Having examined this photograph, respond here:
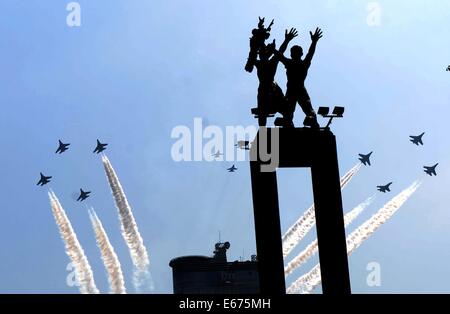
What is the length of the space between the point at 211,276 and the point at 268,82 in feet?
281

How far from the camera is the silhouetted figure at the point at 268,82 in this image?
1058 inches

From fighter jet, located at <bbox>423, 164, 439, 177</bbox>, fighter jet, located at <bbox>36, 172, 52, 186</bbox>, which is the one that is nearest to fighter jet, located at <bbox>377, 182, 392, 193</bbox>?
fighter jet, located at <bbox>423, 164, 439, 177</bbox>

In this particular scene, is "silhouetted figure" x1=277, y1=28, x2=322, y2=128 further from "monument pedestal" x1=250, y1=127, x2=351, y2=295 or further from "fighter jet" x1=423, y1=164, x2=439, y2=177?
"fighter jet" x1=423, y1=164, x2=439, y2=177

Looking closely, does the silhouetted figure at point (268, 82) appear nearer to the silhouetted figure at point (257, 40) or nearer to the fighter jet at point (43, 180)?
the silhouetted figure at point (257, 40)

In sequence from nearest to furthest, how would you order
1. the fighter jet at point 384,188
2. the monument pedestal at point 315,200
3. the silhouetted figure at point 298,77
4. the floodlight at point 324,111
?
the monument pedestal at point 315,200 < the floodlight at point 324,111 < the silhouetted figure at point 298,77 < the fighter jet at point 384,188

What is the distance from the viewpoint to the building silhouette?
109 metres

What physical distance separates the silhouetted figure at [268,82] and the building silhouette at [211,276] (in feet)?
272

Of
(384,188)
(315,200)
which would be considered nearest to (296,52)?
(315,200)

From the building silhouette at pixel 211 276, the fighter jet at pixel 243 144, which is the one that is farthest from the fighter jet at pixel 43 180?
the fighter jet at pixel 243 144

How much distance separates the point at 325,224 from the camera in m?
24.4
